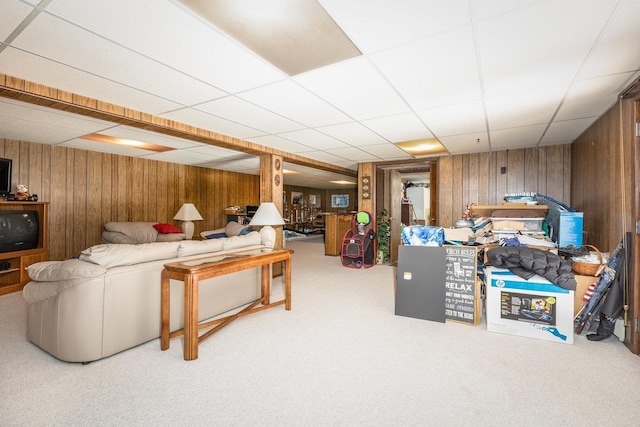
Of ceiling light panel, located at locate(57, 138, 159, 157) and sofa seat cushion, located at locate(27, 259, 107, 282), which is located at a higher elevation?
ceiling light panel, located at locate(57, 138, 159, 157)

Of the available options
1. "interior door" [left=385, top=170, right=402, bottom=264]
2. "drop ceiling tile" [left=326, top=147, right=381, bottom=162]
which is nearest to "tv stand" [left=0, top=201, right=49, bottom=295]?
"drop ceiling tile" [left=326, top=147, right=381, bottom=162]

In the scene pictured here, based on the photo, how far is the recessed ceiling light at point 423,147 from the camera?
4596 mm

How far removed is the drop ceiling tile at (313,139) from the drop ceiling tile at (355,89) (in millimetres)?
910

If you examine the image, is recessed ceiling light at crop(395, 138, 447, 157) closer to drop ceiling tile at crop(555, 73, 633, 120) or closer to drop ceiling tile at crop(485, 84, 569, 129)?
drop ceiling tile at crop(485, 84, 569, 129)

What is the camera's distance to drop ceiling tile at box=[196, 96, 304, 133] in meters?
2.99

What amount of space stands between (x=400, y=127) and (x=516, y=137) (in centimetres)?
Answer: 187

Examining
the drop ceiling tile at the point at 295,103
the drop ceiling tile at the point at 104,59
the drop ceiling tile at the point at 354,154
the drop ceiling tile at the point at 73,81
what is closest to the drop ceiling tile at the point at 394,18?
the drop ceiling tile at the point at 295,103

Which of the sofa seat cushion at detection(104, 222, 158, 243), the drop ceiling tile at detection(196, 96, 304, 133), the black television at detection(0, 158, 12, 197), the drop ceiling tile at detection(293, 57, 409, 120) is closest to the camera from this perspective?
the drop ceiling tile at detection(293, 57, 409, 120)

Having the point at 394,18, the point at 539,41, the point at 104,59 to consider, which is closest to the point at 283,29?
the point at 394,18

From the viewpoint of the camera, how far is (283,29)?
69.5 inches

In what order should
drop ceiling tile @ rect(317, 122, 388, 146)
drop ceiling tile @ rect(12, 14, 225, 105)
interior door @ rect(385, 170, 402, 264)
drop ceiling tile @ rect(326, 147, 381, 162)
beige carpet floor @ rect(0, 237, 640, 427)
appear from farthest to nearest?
interior door @ rect(385, 170, 402, 264) → drop ceiling tile @ rect(326, 147, 381, 162) → drop ceiling tile @ rect(317, 122, 388, 146) → drop ceiling tile @ rect(12, 14, 225, 105) → beige carpet floor @ rect(0, 237, 640, 427)

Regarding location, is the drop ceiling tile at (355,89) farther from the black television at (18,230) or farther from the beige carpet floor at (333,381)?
the black television at (18,230)

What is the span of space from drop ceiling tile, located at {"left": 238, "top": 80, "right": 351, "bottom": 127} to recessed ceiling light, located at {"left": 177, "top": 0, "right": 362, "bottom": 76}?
0.45 metres

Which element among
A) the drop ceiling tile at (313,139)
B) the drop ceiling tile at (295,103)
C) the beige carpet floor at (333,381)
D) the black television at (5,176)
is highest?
the drop ceiling tile at (313,139)
